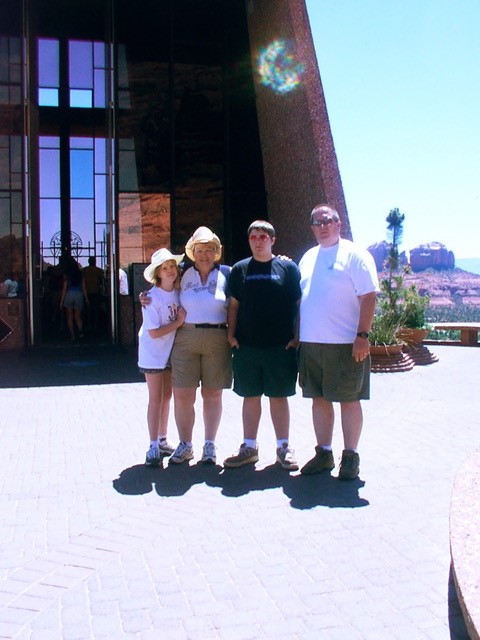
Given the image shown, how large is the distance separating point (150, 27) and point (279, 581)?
44.6ft

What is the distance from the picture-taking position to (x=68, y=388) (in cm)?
904

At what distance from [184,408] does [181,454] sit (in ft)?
1.17

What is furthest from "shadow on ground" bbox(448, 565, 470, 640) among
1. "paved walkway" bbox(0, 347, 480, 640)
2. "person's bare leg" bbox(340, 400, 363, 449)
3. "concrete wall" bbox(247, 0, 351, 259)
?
"concrete wall" bbox(247, 0, 351, 259)

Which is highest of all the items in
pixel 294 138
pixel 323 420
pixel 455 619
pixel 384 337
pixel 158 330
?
pixel 294 138

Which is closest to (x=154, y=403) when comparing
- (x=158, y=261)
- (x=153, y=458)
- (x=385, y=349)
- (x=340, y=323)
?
(x=153, y=458)

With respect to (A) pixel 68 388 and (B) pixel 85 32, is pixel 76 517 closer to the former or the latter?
(A) pixel 68 388

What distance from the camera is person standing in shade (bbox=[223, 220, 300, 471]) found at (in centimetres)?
517

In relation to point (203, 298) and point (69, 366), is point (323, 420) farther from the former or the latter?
point (69, 366)

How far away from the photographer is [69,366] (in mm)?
11078

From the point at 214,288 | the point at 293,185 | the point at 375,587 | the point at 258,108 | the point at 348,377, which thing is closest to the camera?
the point at 375,587

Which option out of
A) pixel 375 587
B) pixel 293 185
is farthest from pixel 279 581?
pixel 293 185

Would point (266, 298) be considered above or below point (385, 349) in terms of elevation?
above

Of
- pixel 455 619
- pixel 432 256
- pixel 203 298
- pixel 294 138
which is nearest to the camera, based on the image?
pixel 455 619

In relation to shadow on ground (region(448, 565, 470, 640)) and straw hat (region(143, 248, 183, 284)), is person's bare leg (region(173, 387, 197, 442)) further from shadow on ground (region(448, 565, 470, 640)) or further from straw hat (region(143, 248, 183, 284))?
shadow on ground (region(448, 565, 470, 640))
